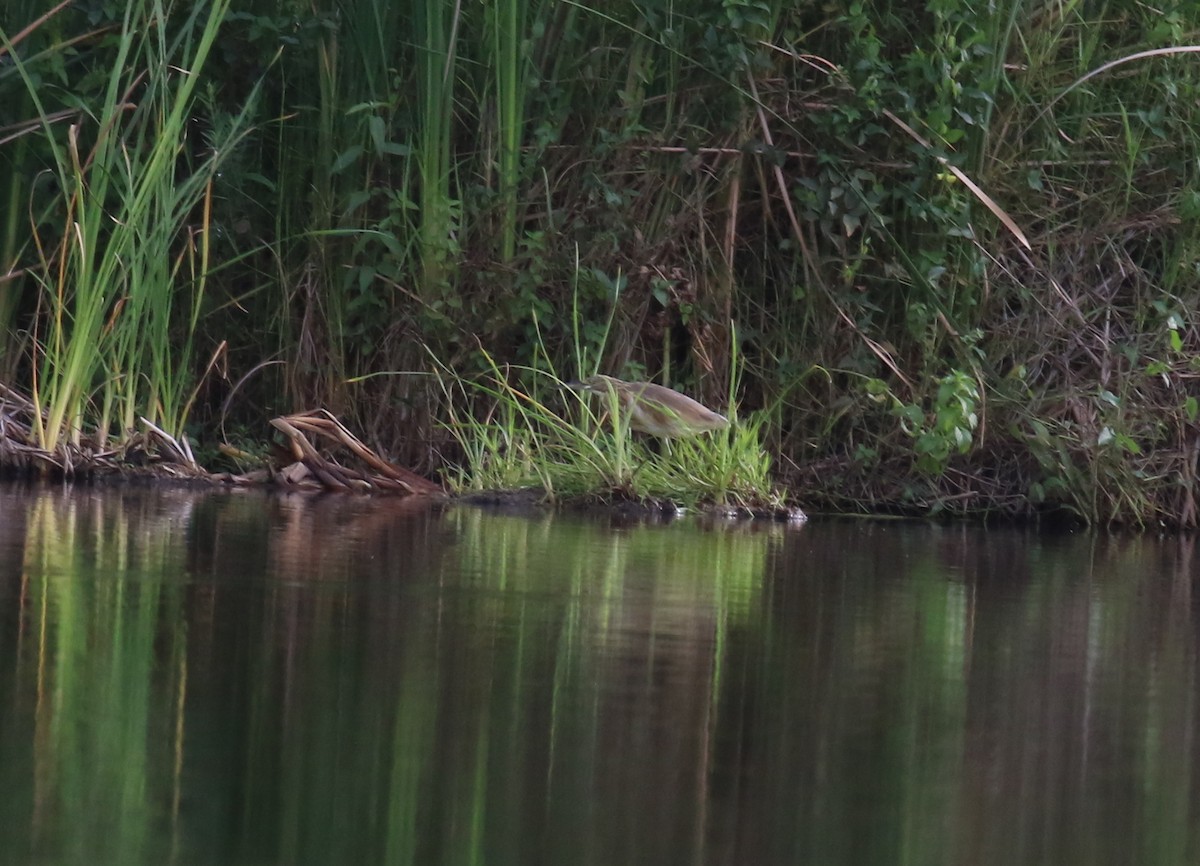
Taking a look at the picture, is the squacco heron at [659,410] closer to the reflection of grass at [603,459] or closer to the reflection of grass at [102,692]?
the reflection of grass at [603,459]

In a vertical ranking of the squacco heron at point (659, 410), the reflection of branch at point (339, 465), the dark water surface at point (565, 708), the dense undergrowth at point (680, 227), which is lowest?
the dark water surface at point (565, 708)

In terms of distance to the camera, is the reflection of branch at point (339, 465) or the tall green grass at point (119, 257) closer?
the tall green grass at point (119, 257)

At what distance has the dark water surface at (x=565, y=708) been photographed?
164cm

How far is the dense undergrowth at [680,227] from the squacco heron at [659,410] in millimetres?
171

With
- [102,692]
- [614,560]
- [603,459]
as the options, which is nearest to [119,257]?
[603,459]

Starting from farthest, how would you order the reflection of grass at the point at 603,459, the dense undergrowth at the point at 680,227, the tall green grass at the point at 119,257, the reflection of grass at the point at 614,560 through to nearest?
the dense undergrowth at the point at 680,227, the reflection of grass at the point at 603,459, the tall green grass at the point at 119,257, the reflection of grass at the point at 614,560

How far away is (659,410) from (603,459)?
0.82 feet

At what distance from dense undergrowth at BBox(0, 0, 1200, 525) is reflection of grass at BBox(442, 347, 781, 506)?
0.05 meters

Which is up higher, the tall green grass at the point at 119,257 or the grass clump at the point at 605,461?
the tall green grass at the point at 119,257

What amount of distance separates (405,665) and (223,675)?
0.93ft

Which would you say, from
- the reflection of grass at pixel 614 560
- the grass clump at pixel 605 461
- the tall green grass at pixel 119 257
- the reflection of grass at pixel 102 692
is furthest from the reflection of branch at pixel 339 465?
the reflection of grass at pixel 102 692

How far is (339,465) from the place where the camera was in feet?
19.2

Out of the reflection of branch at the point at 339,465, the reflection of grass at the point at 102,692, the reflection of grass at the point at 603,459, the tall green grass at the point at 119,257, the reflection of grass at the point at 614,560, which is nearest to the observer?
the reflection of grass at the point at 102,692

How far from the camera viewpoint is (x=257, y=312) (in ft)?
21.1
